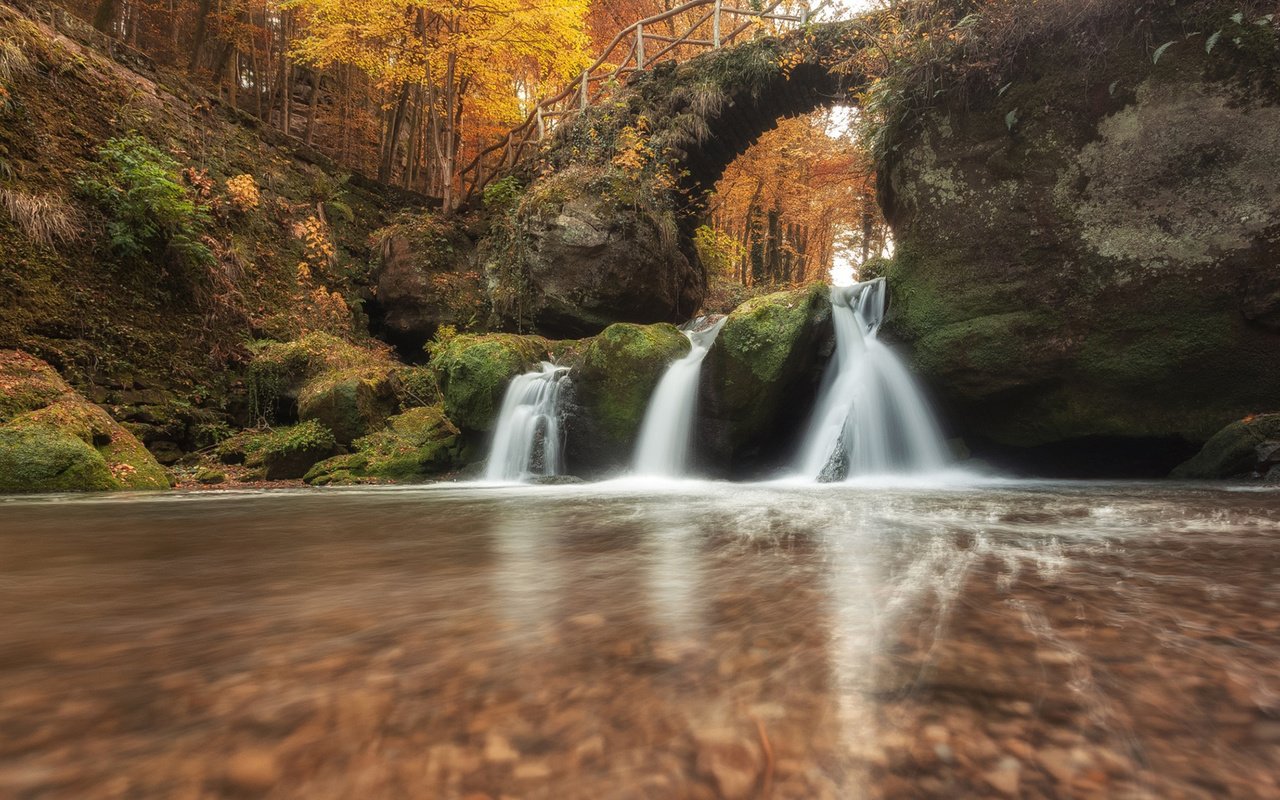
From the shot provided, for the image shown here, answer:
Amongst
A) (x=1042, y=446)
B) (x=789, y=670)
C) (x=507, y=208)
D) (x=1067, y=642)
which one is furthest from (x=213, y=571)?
(x=507, y=208)

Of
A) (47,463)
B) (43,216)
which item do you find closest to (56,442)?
(47,463)

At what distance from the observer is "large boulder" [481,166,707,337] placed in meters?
12.2

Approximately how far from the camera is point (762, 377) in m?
7.60

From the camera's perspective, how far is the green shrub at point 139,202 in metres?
9.30

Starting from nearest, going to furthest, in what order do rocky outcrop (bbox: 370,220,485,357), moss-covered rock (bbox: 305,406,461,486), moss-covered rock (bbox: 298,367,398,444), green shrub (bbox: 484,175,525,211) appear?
1. moss-covered rock (bbox: 305,406,461,486)
2. moss-covered rock (bbox: 298,367,398,444)
3. rocky outcrop (bbox: 370,220,485,357)
4. green shrub (bbox: 484,175,525,211)

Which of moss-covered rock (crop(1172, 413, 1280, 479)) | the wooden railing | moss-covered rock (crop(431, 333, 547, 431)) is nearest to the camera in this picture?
moss-covered rock (crop(1172, 413, 1280, 479))

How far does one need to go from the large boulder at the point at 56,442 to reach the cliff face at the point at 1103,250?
984cm

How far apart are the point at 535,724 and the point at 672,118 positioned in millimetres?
14411

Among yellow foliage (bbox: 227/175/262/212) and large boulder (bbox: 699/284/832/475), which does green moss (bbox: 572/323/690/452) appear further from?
yellow foliage (bbox: 227/175/262/212)

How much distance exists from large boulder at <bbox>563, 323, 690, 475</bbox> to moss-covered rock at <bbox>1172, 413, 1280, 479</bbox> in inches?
239

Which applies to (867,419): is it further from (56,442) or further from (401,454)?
(56,442)

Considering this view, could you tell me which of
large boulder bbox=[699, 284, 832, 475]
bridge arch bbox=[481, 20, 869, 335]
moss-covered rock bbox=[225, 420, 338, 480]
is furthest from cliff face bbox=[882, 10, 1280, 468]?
moss-covered rock bbox=[225, 420, 338, 480]

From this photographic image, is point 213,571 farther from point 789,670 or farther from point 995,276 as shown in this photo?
point 995,276

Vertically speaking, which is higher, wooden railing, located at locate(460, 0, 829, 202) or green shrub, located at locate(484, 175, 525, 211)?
wooden railing, located at locate(460, 0, 829, 202)
